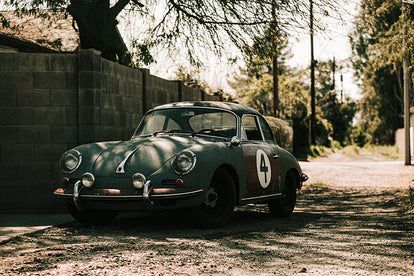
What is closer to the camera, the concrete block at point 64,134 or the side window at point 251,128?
the side window at point 251,128

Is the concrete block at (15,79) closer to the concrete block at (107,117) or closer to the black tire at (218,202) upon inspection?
the concrete block at (107,117)

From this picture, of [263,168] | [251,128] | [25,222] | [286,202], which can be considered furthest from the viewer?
[286,202]

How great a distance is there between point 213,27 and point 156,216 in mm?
6264

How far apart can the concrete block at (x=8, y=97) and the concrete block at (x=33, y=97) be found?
2.4 inches

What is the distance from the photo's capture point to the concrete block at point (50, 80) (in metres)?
9.01

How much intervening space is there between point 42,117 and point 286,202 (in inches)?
154

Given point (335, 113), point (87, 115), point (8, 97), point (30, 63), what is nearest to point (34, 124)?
point (8, 97)

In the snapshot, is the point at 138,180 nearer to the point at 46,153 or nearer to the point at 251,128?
the point at 251,128

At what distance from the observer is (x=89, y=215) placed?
7.25 metres

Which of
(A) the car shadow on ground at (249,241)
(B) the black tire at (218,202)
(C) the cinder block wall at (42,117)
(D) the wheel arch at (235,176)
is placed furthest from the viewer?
(C) the cinder block wall at (42,117)

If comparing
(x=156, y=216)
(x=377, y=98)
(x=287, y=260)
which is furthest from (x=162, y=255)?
(x=377, y=98)

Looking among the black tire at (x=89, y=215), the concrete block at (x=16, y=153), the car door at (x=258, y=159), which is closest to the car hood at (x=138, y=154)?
the black tire at (x=89, y=215)

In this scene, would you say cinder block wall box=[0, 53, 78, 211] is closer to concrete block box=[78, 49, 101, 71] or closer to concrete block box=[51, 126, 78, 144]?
concrete block box=[51, 126, 78, 144]

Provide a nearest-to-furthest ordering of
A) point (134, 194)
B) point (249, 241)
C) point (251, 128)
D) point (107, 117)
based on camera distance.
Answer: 1. point (249, 241)
2. point (134, 194)
3. point (251, 128)
4. point (107, 117)
